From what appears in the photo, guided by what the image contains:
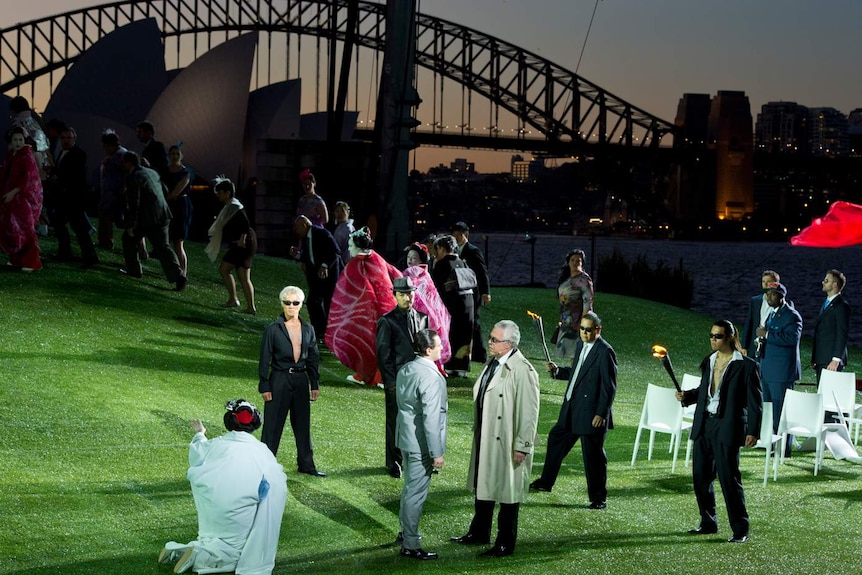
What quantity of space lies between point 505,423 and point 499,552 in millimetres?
745

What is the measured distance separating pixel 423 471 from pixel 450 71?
84.3 metres

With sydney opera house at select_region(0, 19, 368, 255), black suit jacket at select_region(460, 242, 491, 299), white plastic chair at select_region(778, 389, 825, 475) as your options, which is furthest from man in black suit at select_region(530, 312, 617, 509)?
sydney opera house at select_region(0, 19, 368, 255)

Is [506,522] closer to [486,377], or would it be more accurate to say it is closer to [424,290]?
[486,377]

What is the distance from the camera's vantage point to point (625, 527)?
8.05 m

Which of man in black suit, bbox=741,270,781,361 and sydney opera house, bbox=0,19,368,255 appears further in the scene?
sydney opera house, bbox=0,19,368,255

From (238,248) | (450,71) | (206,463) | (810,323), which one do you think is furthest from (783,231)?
(206,463)

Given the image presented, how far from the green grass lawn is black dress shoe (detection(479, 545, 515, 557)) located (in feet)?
0.17

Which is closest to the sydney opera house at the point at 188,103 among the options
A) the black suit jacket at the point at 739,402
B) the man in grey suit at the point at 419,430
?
the black suit jacket at the point at 739,402

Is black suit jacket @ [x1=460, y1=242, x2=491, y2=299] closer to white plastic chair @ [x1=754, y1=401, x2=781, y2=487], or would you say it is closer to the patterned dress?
the patterned dress

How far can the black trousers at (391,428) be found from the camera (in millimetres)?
8617

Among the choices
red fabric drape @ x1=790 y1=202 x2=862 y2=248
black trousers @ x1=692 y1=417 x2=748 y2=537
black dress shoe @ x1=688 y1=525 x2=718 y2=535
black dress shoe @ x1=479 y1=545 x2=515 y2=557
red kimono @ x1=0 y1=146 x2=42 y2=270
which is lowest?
black dress shoe @ x1=479 y1=545 x2=515 y2=557

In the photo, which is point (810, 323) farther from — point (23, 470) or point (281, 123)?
point (23, 470)

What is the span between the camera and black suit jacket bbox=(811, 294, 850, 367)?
37.7 feet

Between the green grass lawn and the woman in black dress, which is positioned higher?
the woman in black dress
